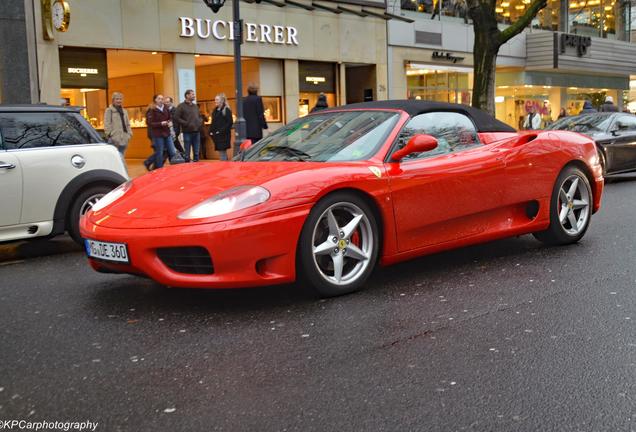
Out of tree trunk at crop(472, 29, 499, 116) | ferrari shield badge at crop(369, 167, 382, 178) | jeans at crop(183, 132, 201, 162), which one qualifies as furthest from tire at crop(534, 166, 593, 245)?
tree trunk at crop(472, 29, 499, 116)

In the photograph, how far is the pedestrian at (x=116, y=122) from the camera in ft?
46.8

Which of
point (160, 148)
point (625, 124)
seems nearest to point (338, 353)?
point (625, 124)

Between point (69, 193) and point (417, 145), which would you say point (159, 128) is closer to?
point (69, 193)

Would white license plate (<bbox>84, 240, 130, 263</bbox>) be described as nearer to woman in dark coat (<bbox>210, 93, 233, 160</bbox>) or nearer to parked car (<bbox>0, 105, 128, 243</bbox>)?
parked car (<bbox>0, 105, 128, 243</bbox>)

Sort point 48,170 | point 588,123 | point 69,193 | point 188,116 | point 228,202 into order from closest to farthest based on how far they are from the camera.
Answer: point 228,202 < point 48,170 < point 69,193 < point 588,123 < point 188,116

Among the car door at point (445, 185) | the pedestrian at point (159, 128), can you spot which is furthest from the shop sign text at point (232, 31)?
the car door at point (445, 185)

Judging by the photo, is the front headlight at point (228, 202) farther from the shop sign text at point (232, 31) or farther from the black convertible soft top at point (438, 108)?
the shop sign text at point (232, 31)

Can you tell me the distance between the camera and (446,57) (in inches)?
1153

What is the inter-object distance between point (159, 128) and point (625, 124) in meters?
9.28

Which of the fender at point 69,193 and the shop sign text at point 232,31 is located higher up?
the shop sign text at point 232,31

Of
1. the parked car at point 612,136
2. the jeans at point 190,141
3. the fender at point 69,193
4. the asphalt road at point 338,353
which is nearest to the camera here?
the asphalt road at point 338,353

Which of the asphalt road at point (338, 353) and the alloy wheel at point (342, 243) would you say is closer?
the asphalt road at point (338, 353)

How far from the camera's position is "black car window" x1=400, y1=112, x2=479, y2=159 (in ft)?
18.5

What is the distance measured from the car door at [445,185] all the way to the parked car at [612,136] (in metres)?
8.17
